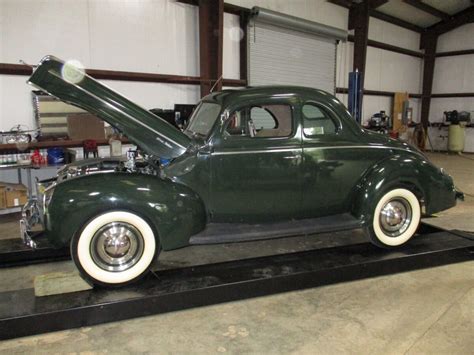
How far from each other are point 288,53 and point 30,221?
7.49m

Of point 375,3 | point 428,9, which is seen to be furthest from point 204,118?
point 428,9

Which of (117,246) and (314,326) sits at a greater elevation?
(117,246)

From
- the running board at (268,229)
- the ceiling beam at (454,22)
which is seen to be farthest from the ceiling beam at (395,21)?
the running board at (268,229)

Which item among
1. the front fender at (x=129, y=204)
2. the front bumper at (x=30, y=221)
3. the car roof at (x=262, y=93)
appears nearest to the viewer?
the front fender at (x=129, y=204)

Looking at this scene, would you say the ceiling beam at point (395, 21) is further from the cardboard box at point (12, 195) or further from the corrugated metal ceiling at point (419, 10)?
the cardboard box at point (12, 195)

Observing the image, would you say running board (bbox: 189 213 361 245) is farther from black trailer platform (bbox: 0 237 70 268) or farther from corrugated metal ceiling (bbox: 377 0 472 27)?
corrugated metal ceiling (bbox: 377 0 472 27)

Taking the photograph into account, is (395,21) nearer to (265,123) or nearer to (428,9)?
(428,9)

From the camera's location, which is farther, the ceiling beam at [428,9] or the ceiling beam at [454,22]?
the ceiling beam at [454,22]

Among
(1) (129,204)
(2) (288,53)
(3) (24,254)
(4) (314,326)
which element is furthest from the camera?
(2) (288,53)

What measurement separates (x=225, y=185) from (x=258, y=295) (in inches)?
34.8

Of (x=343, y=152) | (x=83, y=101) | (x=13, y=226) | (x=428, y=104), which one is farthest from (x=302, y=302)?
(x=428, y=104)

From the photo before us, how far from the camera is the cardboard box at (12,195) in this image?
5.12 metres

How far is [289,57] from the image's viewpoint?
9.15 m

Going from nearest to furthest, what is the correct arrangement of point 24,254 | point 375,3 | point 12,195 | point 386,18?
point 24,254 < point 12,195 < point 375,3 < point 386,18
